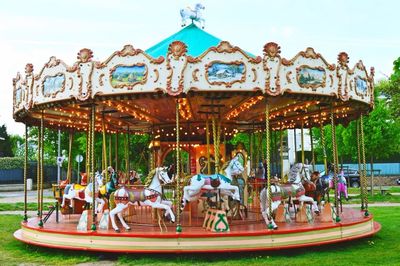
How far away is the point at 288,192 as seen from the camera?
11.0 meters

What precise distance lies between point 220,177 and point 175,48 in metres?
2.94

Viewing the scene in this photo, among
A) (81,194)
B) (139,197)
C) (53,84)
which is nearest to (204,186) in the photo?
(139,197)

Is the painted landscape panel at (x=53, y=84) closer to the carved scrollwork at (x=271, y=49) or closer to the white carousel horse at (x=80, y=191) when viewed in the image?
the white carousel horse at (x=80, y=191)

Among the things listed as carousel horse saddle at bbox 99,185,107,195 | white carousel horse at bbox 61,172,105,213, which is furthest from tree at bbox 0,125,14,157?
carousel horse saddle at bbox 99,185,107,195

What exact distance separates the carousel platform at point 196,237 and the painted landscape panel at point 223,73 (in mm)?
3053

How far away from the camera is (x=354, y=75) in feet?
38.0

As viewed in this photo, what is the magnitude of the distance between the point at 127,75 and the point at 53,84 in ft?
6.62

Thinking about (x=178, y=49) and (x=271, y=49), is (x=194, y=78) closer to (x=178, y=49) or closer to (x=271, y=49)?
(x=178, y=49)

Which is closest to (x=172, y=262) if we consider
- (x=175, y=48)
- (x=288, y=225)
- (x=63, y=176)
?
(x=288, y=225)

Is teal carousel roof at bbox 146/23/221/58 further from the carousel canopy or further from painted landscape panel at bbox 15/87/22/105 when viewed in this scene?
painted landscape panel at bbox 15/87/22/105

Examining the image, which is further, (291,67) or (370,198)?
(370,198)

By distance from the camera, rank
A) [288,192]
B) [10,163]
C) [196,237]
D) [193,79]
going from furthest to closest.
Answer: [10,163]
[288,192]
[193,79]
[196,237]

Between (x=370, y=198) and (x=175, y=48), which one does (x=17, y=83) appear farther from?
(x=370, y=198)

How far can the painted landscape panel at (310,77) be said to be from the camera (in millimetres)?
10219
